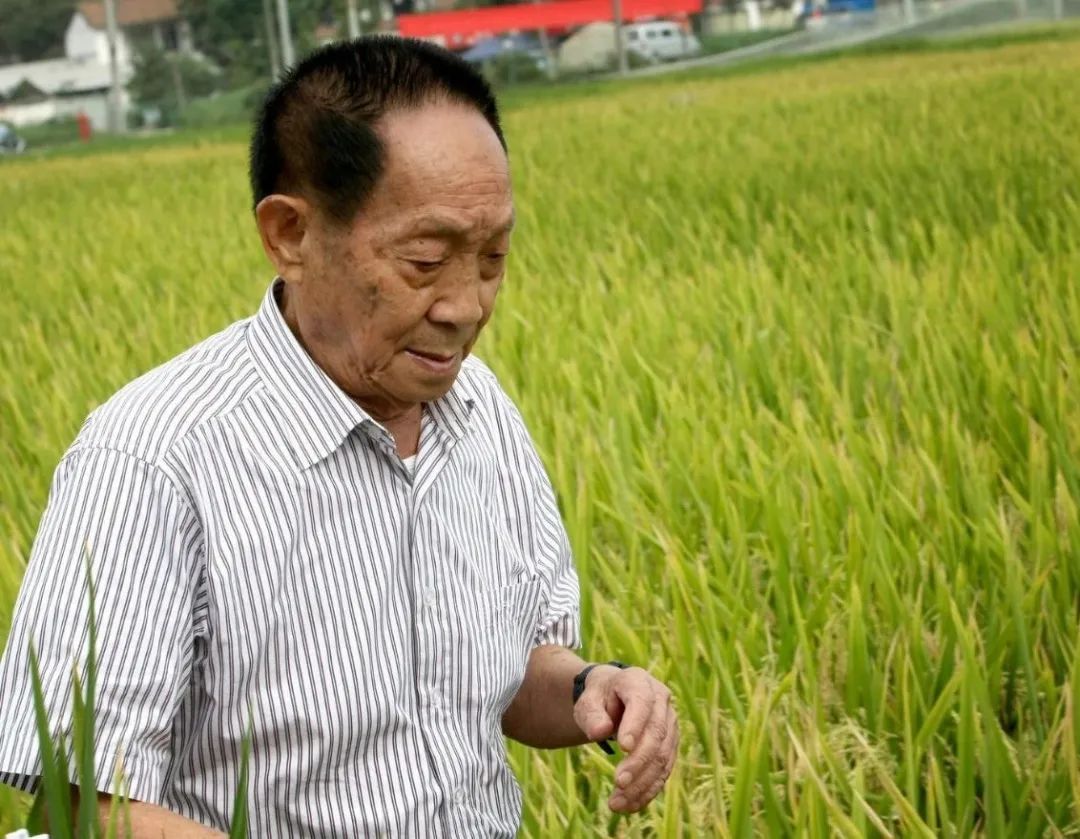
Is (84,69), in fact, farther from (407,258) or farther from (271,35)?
(407,258)

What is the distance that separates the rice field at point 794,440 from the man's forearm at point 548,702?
0.17 m

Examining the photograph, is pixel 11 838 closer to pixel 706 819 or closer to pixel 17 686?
pixel 17 686

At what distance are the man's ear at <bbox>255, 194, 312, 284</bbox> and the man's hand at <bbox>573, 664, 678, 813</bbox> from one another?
0.32m

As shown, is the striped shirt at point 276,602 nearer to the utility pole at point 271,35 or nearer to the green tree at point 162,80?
the utility pole at point 271,35

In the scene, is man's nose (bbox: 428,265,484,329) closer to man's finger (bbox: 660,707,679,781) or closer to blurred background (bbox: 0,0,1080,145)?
man's finger (bbox: 660,707,679,781)

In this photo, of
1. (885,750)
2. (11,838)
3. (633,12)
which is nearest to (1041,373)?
(885,750)

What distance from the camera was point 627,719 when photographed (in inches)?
43.3

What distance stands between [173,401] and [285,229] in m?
0.15

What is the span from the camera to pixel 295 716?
1033 millimetres

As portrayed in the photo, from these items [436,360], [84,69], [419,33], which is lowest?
[84,69]

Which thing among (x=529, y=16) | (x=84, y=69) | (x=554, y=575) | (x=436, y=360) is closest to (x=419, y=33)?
(x=529, y=16)

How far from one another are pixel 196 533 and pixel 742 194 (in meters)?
5.16

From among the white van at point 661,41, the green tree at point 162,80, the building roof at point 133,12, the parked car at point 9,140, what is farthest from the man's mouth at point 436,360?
the building roof at point 133,12

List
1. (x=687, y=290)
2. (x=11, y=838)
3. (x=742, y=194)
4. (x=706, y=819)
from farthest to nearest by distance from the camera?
(x=742, y=194)
(x=687, y=290)
(x=706, y=819)
(x=11, y=838)
